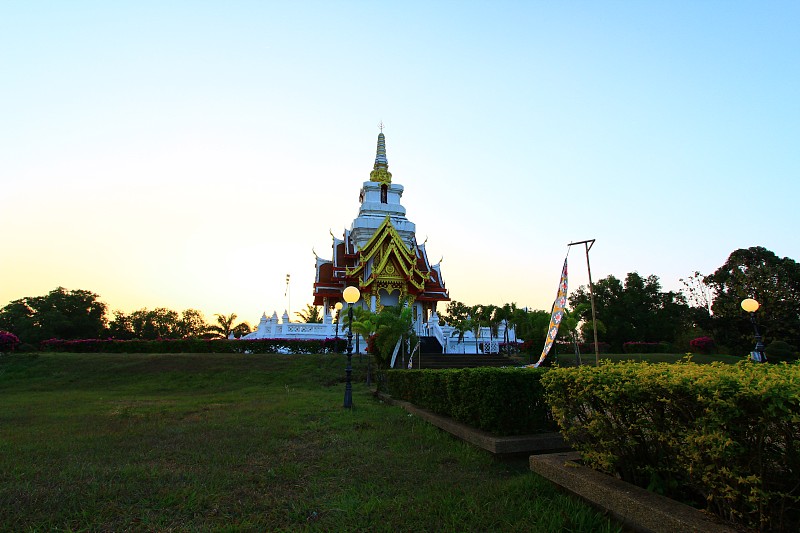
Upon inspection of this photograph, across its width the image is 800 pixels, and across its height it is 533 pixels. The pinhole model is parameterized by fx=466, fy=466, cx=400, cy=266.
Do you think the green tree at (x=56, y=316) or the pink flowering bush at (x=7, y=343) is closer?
the pink flowering bush at (x=7, y=343)

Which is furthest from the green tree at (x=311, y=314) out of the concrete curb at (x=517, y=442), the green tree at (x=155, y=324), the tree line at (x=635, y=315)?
the concrete curb at (x=517, y=442)

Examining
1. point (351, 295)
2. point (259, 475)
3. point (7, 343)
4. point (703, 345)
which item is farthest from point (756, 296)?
point (7, 343)

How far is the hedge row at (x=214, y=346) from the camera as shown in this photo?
25359mm

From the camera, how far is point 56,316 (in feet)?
149

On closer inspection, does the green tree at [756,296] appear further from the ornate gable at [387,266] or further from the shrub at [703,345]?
the ornate gable at [387,266]

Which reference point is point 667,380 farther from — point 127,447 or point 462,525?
point 127,447

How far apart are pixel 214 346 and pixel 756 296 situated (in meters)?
34.1

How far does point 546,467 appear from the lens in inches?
182

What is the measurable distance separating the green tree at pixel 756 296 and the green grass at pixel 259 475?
2784cm

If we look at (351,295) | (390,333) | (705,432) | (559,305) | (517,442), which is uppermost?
(351,295)

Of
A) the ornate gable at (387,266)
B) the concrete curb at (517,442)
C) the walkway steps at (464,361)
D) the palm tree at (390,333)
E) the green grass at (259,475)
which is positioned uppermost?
the ornate gable at (387,266)

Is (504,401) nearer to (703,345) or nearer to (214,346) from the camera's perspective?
(214,346)

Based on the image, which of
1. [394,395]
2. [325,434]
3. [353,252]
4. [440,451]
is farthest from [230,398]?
[353,252]

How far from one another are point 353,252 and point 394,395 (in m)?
21.9
